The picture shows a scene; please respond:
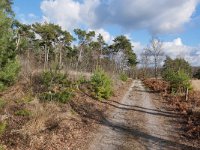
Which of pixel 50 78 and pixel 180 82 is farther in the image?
pixel 180 82

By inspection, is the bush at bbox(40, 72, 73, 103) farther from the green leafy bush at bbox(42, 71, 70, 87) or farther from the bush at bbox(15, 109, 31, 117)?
the bush at bbox(15, 109, 31, 117)

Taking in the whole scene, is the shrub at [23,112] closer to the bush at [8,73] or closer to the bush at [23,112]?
the bush at [23,112]

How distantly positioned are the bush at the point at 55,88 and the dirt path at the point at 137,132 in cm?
338

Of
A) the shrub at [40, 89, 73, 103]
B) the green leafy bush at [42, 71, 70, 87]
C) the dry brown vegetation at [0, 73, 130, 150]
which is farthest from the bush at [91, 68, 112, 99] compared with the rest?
the shrub at [40, 89, 73, 103]

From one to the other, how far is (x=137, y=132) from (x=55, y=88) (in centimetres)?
1009

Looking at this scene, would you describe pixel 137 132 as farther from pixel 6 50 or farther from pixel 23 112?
pixel 6 50

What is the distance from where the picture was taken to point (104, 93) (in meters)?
25.2

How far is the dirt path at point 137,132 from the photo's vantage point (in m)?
11.6

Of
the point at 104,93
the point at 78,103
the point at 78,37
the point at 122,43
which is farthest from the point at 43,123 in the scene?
the point at 122,43

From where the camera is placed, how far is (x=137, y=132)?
13.9 meters

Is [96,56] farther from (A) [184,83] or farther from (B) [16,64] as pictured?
(B) [16,64]

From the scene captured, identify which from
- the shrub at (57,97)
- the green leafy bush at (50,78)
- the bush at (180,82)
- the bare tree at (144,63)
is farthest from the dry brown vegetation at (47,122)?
the bare tree at (144,63)

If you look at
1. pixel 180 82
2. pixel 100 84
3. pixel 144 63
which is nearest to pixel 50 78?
pixel 100 84

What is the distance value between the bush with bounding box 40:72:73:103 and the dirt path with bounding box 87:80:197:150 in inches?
133
